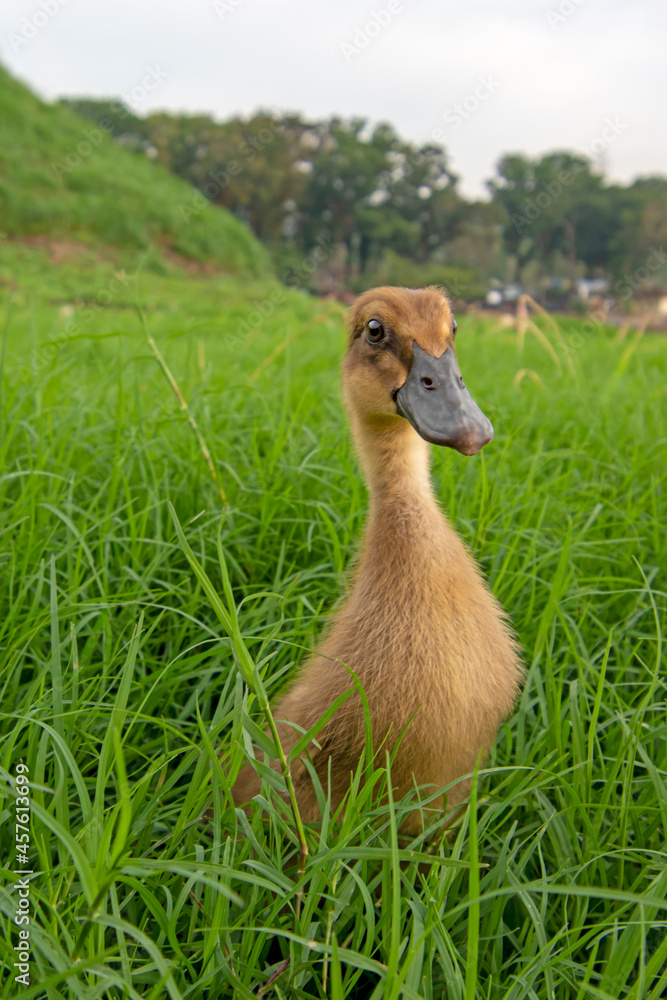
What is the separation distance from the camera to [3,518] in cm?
156

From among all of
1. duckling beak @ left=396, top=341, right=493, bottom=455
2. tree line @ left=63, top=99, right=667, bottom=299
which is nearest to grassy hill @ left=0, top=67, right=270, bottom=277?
tree line @ left=63, top=99, right=667, bottom=299

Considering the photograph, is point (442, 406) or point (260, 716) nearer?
point (442, 406)

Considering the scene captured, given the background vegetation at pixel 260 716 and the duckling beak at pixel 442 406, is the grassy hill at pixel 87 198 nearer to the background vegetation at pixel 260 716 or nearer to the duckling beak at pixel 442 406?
the background vegetation at pixel 260 716

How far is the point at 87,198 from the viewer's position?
12.2 meters

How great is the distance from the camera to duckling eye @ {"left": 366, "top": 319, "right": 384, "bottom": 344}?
4.09ft

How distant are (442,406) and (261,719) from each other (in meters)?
0.68

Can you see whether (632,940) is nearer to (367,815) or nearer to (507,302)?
(367,815)

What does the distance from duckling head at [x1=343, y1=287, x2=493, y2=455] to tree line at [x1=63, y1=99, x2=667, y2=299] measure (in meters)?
5.40

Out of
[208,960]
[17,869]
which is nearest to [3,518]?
[17,869]

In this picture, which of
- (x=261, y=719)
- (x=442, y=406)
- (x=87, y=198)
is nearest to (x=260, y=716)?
(x=261, y=719)

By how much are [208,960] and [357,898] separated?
0.22m

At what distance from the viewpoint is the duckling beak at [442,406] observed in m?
1.03

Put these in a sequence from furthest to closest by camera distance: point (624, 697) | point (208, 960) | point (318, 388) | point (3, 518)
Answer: point (318, 388) → point (3, 518) → point (624, 697) → point (208, 960)

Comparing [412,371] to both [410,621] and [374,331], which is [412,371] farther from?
[410,621]
